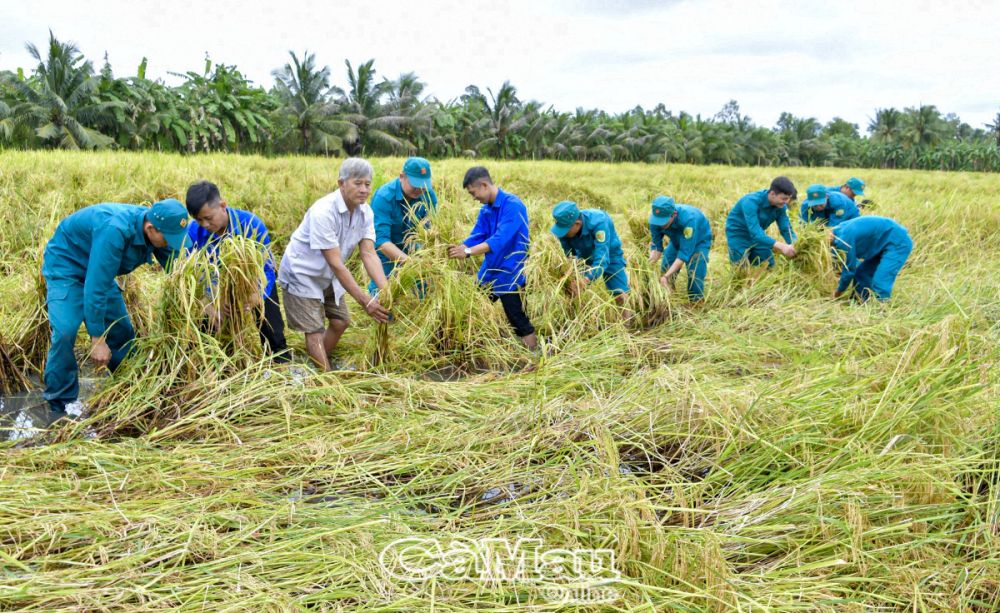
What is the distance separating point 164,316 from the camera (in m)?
3.61

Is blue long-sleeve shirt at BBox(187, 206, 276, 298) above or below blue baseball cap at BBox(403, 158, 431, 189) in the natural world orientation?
below

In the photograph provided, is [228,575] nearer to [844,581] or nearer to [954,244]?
[844,581]

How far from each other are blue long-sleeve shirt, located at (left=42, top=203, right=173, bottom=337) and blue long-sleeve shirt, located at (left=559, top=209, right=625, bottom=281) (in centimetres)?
291

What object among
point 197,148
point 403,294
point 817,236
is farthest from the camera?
point 197,148

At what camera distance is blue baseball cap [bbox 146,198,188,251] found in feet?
11.1

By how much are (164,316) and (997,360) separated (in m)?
4.30

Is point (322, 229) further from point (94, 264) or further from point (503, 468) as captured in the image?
point (503, 468)

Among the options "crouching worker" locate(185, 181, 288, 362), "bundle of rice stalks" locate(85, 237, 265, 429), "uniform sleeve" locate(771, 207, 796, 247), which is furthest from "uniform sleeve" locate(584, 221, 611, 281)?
"bundle of rice stalks" locate(85, 237, 265, 429)

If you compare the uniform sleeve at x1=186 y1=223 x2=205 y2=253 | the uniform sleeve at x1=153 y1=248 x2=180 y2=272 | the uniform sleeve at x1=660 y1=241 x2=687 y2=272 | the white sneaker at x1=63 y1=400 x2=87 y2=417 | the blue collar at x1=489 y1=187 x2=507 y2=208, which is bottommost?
the white sneaker at x1=63 y1=400 x2=87 y2=417

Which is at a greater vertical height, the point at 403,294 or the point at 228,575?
the point at 403,294

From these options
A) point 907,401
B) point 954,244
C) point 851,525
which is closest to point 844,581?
point 851,525

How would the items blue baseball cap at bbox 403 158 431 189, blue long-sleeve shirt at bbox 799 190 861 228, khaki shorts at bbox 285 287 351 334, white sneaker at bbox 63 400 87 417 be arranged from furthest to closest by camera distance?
1. blue long-sleeve shirt at bbox 799 190 861 228
2. blue baseball cap at bbox 403 158 431 189
3. khaki shorts at bbox 285 287 351 334
4. white sneaker at bbox 63 400 87 417

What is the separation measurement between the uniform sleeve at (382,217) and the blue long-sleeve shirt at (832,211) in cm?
432

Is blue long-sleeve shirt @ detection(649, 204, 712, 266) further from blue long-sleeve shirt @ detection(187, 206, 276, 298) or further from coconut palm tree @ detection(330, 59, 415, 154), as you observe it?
coconut palm tree @ detection(330, 59, 415, 154)
